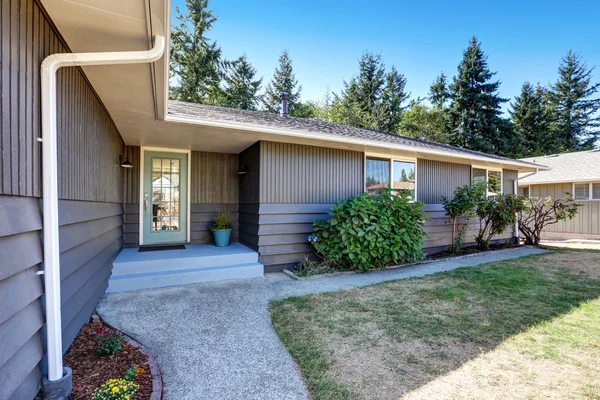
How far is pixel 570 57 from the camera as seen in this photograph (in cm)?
2180

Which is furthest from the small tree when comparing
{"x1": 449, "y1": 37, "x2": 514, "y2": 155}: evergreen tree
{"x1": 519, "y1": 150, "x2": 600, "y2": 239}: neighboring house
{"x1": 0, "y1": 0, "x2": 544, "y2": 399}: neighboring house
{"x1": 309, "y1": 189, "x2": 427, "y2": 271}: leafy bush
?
{"x1": 449, "y1": 37, "x2": 514, "y2": 155}: evergreen tree

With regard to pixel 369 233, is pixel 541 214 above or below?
above

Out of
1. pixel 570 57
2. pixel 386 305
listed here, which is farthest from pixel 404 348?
pixel 570 57

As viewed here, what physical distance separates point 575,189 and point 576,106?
16.9m

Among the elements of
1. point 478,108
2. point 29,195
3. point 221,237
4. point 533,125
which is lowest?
point 221,237

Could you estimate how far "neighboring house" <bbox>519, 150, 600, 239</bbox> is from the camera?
9.88 m

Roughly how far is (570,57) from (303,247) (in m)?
29.4

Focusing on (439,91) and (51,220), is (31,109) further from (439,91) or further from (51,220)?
(439,91)

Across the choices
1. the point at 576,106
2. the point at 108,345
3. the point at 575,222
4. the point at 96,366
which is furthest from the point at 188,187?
the point at 576,106

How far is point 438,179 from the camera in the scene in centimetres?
734

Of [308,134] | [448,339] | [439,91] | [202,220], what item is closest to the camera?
[448,339]

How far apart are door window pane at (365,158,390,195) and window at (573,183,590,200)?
909 centimetres

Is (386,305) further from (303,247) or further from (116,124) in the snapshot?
(116,124)

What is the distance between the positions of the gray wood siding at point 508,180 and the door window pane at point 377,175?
471 centimetres
